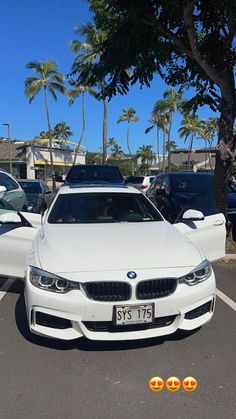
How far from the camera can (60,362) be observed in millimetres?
3645

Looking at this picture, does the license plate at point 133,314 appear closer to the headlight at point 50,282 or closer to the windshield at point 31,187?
the headlight at point 50,282

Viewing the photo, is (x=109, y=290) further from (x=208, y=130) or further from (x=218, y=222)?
(x=208, y=130)

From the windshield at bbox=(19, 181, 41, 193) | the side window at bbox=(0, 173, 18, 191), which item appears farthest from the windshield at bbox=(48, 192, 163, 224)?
the windshield at bbox=(19, 181, 41, 193)

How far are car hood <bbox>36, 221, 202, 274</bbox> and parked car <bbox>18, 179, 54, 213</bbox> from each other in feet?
26.0

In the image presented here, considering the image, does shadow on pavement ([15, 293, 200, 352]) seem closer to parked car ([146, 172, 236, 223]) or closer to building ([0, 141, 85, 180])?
parked car ([146, 172, 236, 223])

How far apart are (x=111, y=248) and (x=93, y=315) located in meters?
0.74

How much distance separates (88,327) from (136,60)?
6.01 metres

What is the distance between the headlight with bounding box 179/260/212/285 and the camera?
3734 mm

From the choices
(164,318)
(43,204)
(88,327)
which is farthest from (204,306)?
(43,204)

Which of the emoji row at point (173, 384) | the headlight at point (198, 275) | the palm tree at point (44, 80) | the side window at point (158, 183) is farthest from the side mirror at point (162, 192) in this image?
the palm tree at point (44, 80)

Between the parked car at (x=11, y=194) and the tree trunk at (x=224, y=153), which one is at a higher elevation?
the tree trunk at (x=224, y=153)

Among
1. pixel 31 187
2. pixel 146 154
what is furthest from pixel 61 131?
pixel 31 187

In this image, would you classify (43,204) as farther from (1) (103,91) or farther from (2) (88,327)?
(2) (88,327)

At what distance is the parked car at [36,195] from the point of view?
13.2 m
